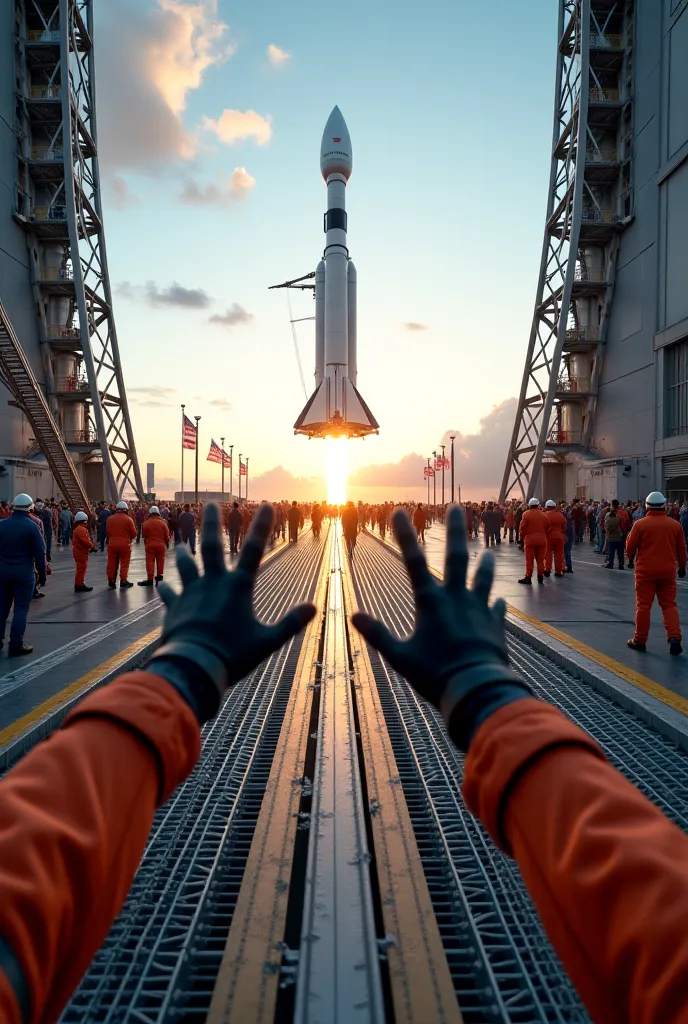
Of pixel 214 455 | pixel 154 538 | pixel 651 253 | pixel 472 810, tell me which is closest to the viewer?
pixel 472 810

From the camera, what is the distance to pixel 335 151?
116 feet

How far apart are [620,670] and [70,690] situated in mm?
5436

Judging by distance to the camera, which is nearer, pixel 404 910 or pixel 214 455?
pixel 404 910

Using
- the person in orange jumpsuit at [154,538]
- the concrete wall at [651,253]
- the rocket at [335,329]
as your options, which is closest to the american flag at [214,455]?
the rocket at [335,329]

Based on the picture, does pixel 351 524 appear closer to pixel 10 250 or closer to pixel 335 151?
pixel 335 151

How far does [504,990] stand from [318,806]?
1500 millimetres

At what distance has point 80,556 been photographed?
13055 millimetres

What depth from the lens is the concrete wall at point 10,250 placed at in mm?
32625

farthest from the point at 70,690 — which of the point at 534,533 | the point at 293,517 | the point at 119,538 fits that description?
the point at 293,517

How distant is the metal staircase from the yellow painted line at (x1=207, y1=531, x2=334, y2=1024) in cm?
2277

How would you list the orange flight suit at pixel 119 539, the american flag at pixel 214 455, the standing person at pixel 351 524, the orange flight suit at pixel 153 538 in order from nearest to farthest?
the orange flight suit at pixel 119 539, the orange flight suit at pixel 153 538, the standing person at pixel 351 524, the american flag at pixel 214 455

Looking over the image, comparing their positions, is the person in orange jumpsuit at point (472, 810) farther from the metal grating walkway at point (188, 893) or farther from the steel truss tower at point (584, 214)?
the steel truss tower at point (584, 214)

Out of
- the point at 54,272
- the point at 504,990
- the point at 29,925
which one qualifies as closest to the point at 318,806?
the point at 504,990

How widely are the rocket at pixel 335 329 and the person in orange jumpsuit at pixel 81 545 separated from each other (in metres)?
19.9
